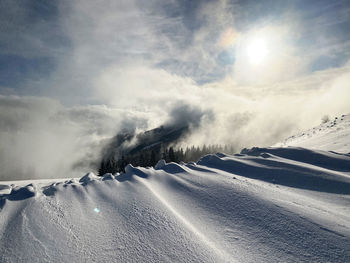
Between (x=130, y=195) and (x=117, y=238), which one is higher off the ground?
(x=130, y=195)

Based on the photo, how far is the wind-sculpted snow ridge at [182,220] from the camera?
8.75 feet

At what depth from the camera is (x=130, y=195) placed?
4.50 meters

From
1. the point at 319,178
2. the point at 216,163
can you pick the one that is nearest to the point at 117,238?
the point at 216,163

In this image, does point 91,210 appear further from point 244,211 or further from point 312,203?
point 312,203

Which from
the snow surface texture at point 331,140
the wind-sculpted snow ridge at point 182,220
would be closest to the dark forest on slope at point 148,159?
the snow surface texture at point 331,140

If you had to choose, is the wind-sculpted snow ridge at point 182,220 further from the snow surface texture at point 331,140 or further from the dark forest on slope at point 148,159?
the dark forest on slope at point 148,159

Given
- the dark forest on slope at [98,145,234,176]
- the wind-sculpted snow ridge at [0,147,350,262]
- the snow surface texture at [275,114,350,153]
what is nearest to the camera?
the wind-sculpted snow ridge at [0,147,350,262]

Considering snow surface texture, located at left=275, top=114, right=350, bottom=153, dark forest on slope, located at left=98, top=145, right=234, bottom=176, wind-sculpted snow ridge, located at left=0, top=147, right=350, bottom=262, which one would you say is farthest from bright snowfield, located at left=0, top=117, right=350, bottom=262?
dark forest on slope, located at left=98, top=145, right=234, bottom=176

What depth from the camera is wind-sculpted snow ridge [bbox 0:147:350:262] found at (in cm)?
267

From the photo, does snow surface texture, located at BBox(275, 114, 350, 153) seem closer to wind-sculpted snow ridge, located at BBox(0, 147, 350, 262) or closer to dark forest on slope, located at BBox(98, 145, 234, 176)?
wind-sculpted snow ridge, located at BBox(0, 147, 350, 262)

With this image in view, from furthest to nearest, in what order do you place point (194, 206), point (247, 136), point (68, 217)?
point (247, 136)
point (194, 206)
point (68, 217)

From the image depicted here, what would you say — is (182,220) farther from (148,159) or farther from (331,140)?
(148,159)

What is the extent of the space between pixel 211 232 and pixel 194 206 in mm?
914

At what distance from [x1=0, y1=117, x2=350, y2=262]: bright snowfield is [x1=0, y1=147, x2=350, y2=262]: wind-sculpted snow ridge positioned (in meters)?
0.02
